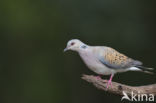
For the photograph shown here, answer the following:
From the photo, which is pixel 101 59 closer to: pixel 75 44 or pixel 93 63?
pixel 93 63

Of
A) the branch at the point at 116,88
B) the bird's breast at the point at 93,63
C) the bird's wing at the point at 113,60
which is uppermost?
the bird's wing at the point at 113,60

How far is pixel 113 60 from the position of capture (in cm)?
434

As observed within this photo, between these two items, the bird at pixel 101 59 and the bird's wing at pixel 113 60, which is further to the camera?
the bird's wing at pixel 113 60

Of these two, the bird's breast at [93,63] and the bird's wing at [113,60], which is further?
the bird's wing at [113,60]

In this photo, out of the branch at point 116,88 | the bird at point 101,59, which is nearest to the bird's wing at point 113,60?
the bird at point 101,59

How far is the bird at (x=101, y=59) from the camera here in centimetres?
414

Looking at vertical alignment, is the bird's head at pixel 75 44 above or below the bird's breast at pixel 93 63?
above

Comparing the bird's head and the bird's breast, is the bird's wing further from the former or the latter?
the bird's head

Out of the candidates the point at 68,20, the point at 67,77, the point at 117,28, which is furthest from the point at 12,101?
the point at 117,28

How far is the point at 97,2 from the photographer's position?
639 cm

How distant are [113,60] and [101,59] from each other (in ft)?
0.47

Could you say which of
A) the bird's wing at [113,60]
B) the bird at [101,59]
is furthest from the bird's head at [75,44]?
the bird's wing at [113,60]

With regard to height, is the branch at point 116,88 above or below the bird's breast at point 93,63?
below

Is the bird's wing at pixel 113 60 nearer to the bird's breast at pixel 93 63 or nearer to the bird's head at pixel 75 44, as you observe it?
the bird's breast at pixel 93 63
